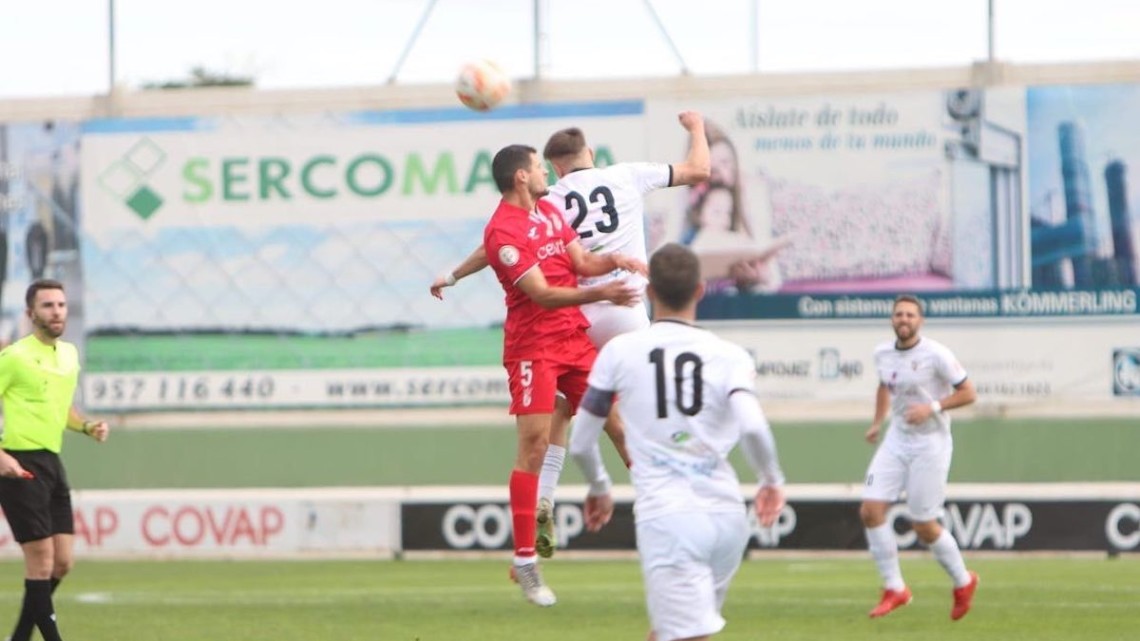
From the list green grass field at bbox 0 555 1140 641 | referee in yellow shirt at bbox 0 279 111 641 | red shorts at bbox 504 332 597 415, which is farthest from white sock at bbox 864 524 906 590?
referee in yellow shirt at bbox 0 279 111 641

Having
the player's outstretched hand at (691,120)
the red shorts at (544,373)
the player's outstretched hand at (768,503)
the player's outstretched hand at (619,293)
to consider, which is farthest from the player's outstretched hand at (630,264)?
the player's outstretched hand at (768,503)

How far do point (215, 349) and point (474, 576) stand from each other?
8397mm

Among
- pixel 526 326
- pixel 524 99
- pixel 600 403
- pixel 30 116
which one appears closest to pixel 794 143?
pixel 524 99

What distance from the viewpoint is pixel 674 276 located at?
819cm

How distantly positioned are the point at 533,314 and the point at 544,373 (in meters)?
0.36

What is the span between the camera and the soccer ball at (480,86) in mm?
12039

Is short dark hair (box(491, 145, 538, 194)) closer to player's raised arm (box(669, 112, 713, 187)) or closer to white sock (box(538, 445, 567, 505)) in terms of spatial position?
player's raised arm (box(669, 112, 713, 187))

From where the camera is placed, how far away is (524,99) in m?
26.5

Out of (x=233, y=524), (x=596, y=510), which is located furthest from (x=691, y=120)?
(x=233, y=524)

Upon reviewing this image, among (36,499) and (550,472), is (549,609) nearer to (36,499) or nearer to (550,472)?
(550,472)

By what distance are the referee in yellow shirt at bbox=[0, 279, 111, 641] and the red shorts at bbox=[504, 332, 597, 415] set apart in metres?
2.98

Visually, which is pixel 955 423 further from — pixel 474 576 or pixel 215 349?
pixel 215 349

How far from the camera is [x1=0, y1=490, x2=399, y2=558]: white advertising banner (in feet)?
77.0

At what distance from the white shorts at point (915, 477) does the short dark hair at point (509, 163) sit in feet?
19.3
